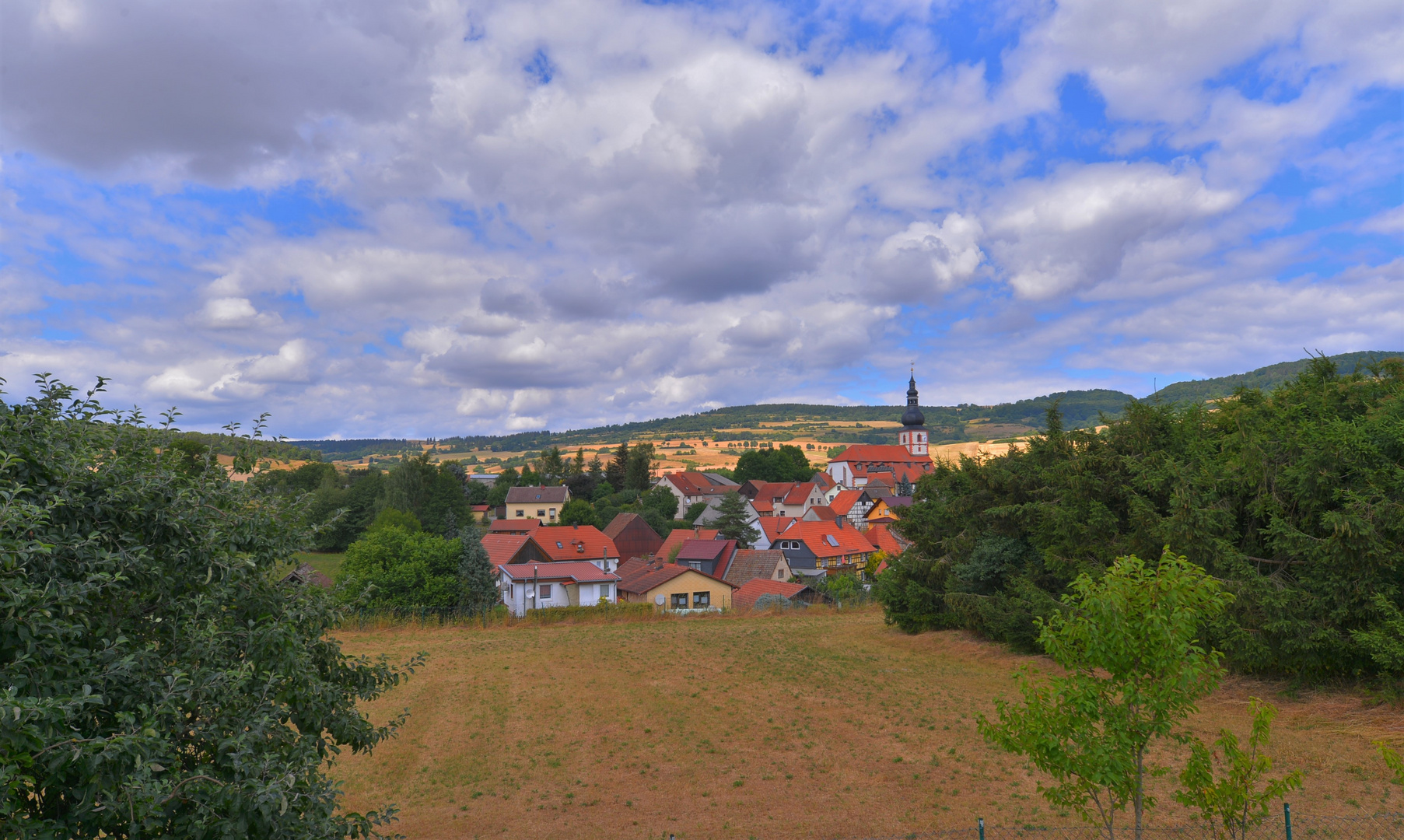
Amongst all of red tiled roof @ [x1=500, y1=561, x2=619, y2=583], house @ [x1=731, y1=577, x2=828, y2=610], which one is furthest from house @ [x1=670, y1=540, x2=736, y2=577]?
red tiled roof @ [x1=500, y1=561, x2=619, y2=583]

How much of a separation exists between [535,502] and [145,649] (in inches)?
3495

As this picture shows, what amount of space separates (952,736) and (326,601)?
12.7 metres

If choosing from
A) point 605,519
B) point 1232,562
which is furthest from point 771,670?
point 605,519

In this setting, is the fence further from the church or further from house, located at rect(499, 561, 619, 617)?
the church

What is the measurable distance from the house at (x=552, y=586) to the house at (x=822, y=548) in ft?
55.3

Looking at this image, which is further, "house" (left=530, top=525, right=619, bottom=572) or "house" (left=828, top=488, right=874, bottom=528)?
"house" (left=828, top=488, right=874, bottom=528)

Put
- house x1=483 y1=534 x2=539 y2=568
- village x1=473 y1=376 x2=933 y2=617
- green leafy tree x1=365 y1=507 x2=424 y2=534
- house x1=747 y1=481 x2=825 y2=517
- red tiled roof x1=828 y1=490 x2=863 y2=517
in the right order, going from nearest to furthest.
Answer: village x1=473 y1=376 x2=933 y2=617 < house x1=483 y1=534 x2=539 y2=568 < green leafy tree x1=365 y1=507 x2=424 y2=534 < red tiled roof x1=828 y1=490 x2=863 y2=517 < house x1=747 y1=481 x2=825 y2=517

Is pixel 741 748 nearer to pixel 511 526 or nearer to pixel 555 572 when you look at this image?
pixel 555 572

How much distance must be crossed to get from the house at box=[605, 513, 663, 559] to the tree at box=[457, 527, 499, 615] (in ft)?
83.4

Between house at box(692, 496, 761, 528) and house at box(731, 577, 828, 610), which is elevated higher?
house at box(692, 496, 761, 528)

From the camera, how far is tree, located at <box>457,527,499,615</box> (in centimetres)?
3588

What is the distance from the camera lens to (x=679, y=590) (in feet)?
137

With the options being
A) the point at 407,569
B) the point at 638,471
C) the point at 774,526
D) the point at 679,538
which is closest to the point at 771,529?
the point at 774,526

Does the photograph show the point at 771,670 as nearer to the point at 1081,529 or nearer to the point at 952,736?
the point at 952,736
